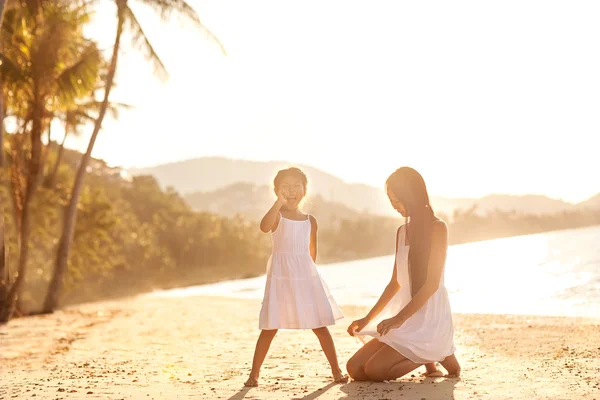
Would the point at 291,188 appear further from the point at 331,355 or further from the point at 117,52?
the point at 117,52

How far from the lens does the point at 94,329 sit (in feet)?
46.8

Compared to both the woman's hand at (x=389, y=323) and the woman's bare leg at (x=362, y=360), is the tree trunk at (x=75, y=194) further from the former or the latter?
the woman's hand at (x=389, y=323)

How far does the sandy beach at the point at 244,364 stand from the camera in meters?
5.41

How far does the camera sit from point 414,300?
5.46 m

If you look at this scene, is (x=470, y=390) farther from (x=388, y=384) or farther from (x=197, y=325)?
(x=197, y=325)

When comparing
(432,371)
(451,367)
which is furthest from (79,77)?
(451,367)

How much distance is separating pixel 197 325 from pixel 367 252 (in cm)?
11893

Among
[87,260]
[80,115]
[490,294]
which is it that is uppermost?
[80,115]

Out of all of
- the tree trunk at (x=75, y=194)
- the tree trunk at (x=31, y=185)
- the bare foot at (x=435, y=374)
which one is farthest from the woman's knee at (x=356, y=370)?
the tree trunk at (x=75, y=194)

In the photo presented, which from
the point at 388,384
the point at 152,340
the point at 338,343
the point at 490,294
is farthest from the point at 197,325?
the point at 490,294

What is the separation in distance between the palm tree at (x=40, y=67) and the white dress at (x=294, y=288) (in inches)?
435

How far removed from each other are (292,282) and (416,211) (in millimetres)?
1219

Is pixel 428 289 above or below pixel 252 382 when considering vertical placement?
above

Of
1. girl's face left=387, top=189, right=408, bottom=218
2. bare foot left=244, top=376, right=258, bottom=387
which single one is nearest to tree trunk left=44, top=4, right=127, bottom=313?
bare foot left=244, top=376, right=258, bottom=387
